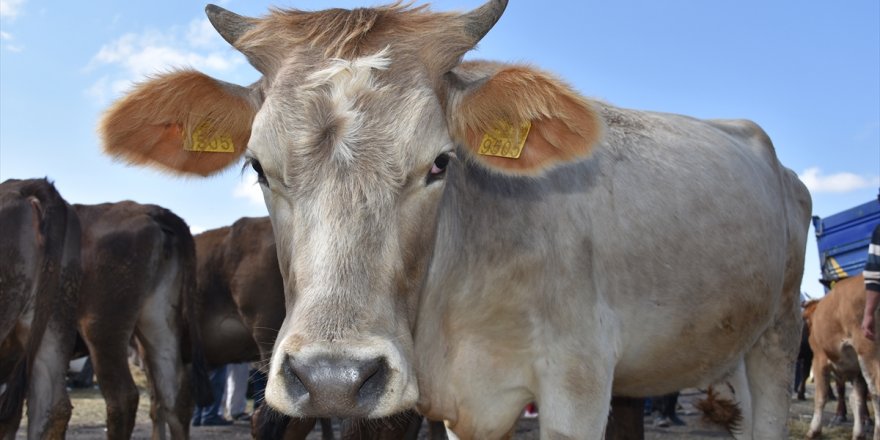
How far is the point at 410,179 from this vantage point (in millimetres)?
2641

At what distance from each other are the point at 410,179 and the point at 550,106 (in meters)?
0.78

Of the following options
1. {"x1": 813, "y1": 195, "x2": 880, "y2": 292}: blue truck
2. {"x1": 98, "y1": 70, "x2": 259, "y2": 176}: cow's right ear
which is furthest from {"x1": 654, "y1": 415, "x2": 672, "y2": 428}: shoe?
{"x1": 98, "y1": 70, "x2": 259, "y2": 176}: cow's right ear

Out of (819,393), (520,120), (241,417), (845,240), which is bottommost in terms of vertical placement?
(241,417)

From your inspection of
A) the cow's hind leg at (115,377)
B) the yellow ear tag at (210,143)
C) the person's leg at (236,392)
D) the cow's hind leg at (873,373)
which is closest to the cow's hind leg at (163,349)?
the cow's hind leg at (115,377)

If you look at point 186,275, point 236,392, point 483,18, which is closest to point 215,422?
point 236,392

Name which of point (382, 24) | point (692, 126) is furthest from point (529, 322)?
point (692, 126)

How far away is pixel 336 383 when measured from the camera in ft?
7.08

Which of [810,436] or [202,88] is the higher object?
[202,88]

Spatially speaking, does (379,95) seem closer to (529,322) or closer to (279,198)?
(279,198)

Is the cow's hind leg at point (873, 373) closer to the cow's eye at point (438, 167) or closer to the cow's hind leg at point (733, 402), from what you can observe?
the cow's hind leg at point (733, 402)

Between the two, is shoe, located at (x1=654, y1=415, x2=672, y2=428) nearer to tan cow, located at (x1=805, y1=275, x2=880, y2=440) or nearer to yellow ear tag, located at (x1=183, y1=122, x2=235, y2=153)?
tan cow, located at (x1=805, y1=275, x2=880, y2=440)

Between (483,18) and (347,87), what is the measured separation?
81 centimetres

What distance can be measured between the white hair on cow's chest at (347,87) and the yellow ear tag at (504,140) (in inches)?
24.0

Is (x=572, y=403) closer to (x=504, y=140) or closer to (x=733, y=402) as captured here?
(x=504, y=140)
